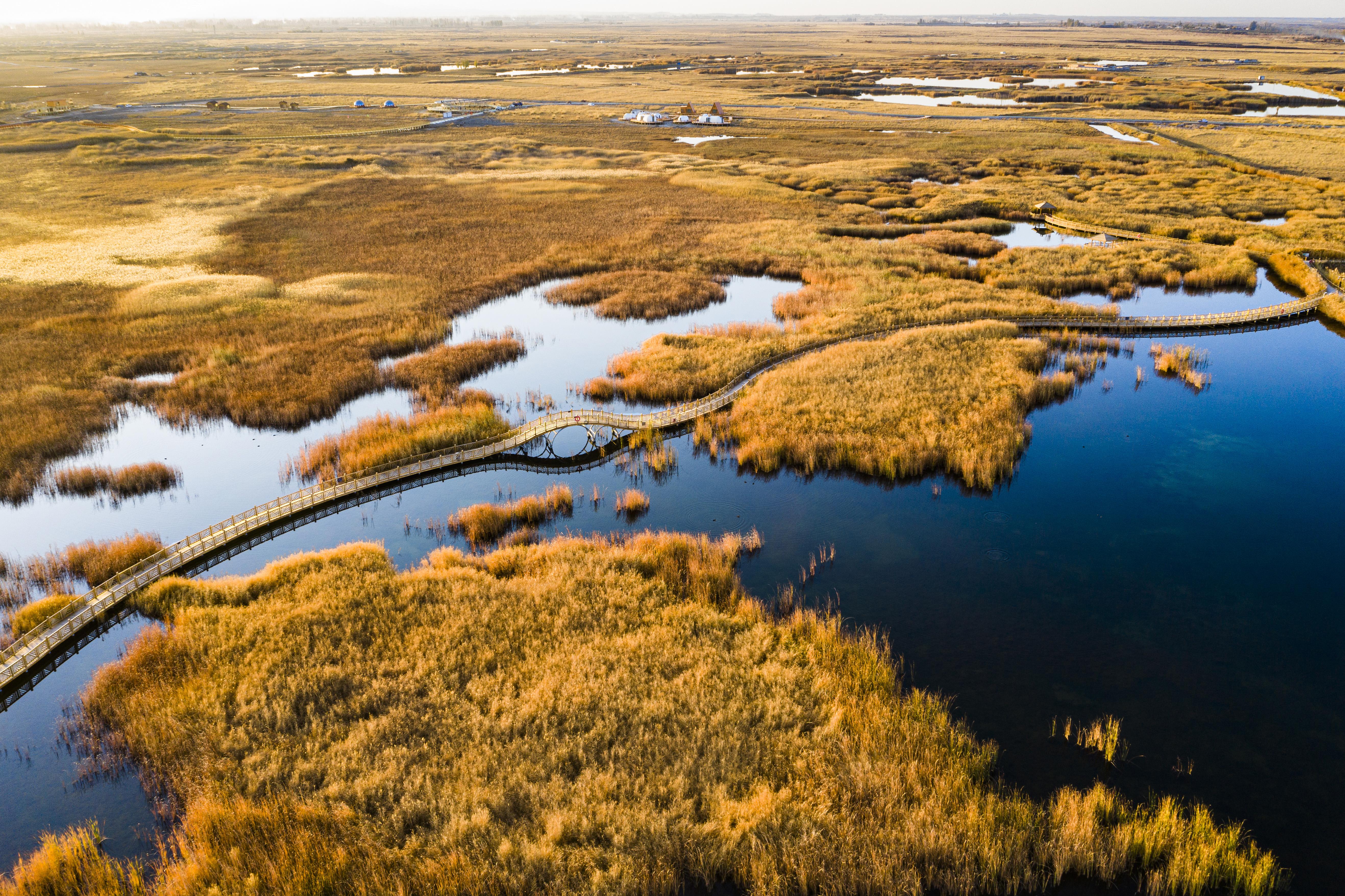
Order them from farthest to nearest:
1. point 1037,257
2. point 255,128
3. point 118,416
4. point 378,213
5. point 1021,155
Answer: point 255,128, point 1021,155, point 378,213, point 1037,257, point 118,416

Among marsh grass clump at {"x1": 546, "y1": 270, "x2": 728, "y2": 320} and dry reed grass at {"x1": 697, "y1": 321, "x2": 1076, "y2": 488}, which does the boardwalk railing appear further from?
marsh grass clump at {"x1": 546, "y1": 270, "x2": 728, "y2": 320}

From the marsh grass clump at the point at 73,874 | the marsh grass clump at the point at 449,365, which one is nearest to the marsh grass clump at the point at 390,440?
the marsh grass clump at the point at 449,365

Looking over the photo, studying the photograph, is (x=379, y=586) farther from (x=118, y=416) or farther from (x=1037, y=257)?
(x=1037, y=257)

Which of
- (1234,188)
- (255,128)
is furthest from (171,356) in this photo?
(255,128)

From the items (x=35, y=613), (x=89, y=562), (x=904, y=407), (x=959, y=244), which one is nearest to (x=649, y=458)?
(x=904, y=407)

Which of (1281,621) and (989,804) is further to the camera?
(1281,621)

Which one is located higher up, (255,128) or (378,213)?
(255,128)

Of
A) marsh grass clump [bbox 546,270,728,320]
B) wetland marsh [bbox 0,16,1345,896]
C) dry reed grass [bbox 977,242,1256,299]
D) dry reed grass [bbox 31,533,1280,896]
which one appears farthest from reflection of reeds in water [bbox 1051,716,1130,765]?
dry reed grass [bbox 977,242,1256,299]

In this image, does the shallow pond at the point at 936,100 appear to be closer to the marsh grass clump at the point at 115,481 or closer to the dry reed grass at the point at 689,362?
the dry reed grass at the point at 689,362
